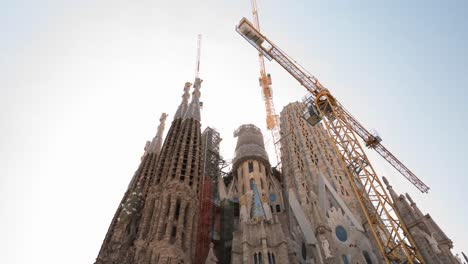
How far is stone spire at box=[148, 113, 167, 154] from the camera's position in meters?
45.4

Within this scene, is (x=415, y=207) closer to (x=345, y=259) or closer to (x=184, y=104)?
(x=345, y=259)

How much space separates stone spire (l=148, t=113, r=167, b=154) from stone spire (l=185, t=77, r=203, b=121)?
6.22 meters

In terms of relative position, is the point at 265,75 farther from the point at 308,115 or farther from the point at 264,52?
the point at 308,115

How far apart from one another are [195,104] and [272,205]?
1724cm

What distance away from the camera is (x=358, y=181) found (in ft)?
101

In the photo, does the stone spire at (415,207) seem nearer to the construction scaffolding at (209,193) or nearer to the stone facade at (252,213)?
the stone facade at (252,213)

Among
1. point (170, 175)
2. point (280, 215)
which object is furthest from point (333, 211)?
point (170, 175)

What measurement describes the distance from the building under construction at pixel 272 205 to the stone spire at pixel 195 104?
217mm

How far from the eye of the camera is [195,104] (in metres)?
46.4

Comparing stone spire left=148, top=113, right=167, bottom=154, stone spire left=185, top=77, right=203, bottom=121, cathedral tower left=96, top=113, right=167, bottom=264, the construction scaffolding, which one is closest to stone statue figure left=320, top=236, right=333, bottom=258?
the construction scaffolding

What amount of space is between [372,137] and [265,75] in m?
28.8

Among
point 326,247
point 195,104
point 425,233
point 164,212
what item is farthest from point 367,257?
point 195,104

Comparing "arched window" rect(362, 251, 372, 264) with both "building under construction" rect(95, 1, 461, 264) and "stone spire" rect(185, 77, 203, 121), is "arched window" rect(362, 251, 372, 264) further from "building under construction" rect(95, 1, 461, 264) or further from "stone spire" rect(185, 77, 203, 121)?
"stone spire" rect(185, 77, 203, 121)

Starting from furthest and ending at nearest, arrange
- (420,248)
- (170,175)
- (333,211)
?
(170,175) < (333,211) < (420,248)
